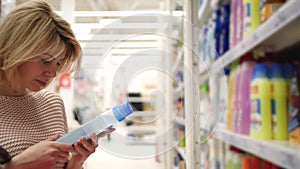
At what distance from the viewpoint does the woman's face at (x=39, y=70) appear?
0.74 metres

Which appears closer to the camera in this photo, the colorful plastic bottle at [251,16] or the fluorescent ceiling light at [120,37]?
the fluorescent ceiling light at [120,37]

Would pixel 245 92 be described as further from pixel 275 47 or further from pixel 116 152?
pixel 116 152

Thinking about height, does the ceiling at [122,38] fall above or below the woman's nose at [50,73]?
above

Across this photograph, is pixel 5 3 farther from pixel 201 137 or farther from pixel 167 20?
pixel 201 137

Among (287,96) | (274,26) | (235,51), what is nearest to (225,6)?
(235,51)

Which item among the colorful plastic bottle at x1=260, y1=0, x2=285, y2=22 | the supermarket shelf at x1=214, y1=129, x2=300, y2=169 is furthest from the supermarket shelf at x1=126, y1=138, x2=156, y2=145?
the colorful plastic bottle at x1=260, y1=0, x2=285, y2=22

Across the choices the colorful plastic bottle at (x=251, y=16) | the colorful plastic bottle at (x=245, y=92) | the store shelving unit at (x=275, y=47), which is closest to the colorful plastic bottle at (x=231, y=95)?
the store shelving unit at (x=275, y=47)

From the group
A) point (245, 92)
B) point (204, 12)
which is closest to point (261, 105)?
point (245, 92)

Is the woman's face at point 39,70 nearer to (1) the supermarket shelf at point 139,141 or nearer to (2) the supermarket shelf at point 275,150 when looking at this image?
(1) the supermarket shelf at point 139,141

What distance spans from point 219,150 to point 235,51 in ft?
2.76

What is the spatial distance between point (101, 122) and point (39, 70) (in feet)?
0.70

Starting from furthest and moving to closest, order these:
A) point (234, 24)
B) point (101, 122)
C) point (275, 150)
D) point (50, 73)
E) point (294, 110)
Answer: point (234, 24) < point (294, 110) < point (275, 150) < point (50, 73) < point (101, 122)

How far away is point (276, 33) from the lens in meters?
1.11

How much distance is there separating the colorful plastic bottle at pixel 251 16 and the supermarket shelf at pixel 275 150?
424 mm
